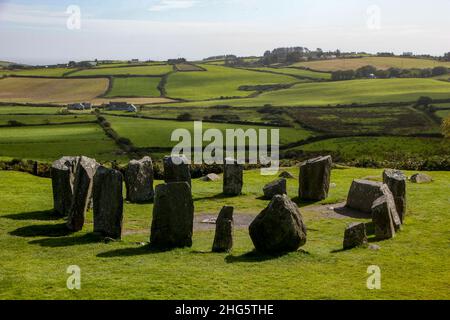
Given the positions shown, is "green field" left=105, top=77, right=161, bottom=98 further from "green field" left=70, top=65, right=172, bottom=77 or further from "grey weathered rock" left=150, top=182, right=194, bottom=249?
"grey weathered rock" left=150, top=182, right=194, bottom=249

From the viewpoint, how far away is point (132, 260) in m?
20.6

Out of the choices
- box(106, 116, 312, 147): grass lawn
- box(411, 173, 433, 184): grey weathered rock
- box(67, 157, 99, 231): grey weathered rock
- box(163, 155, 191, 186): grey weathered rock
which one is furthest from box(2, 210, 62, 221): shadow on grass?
box(106, 116, 312, 147): grass lawn

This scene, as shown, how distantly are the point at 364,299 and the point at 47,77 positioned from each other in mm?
163948

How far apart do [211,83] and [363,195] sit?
514ft

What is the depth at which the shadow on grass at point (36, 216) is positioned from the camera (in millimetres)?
28422

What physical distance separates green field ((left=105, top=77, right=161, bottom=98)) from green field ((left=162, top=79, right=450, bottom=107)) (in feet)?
60.9

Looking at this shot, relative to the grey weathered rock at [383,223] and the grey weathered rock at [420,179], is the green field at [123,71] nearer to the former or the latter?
the grey weathered rock at [420,179]

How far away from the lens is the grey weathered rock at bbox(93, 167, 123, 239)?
80.2 ft

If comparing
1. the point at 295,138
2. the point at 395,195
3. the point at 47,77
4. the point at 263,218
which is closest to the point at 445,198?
the point at 395,195

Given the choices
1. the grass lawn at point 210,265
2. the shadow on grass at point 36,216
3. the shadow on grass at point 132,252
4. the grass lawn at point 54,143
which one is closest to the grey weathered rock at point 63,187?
the shadow on grass at point 36,216

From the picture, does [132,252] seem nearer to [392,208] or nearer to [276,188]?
[392,208]

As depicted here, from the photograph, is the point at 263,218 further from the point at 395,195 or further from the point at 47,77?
the point at 47,77

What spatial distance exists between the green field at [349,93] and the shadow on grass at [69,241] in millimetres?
111960

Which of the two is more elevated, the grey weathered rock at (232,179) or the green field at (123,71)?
the green field at (123,71)
